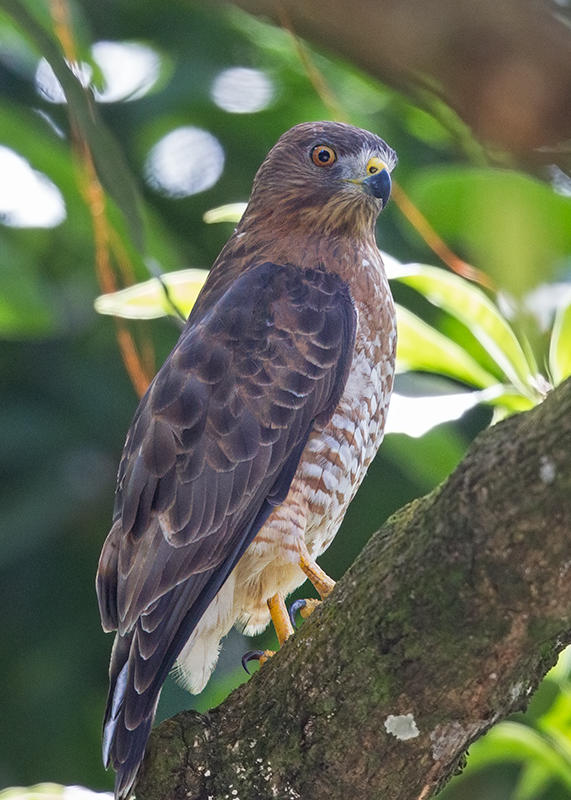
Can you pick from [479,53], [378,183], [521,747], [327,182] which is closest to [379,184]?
[378,183]

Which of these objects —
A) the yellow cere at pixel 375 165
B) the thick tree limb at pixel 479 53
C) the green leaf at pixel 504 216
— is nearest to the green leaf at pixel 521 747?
the green leaf at pixel 504 216

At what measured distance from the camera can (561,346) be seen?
2.51 metres

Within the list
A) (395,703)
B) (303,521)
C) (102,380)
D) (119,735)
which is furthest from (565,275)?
(102,380)

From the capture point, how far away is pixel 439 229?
137 inches

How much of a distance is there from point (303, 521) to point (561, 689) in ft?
3.13

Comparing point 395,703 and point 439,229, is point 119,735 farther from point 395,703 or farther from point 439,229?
point 439,229

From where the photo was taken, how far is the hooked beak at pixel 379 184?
3154mm

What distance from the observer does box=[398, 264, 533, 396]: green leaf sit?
108 inches

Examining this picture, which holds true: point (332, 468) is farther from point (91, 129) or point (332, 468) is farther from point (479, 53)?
point (479, 53)

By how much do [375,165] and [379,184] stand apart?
0.30ft

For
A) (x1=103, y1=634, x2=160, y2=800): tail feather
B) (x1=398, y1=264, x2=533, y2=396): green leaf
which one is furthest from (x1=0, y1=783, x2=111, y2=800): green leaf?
(x1=398, y1=264, x2=533, y2=396): green leaf

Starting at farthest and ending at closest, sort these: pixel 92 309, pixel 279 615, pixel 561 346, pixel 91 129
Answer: pixel 92 309 < pixel 279 615 < pixel 561 346 < pixel 91 129

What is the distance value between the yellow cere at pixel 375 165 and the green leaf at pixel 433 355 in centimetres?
54

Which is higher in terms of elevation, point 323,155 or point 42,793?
point 323,155
